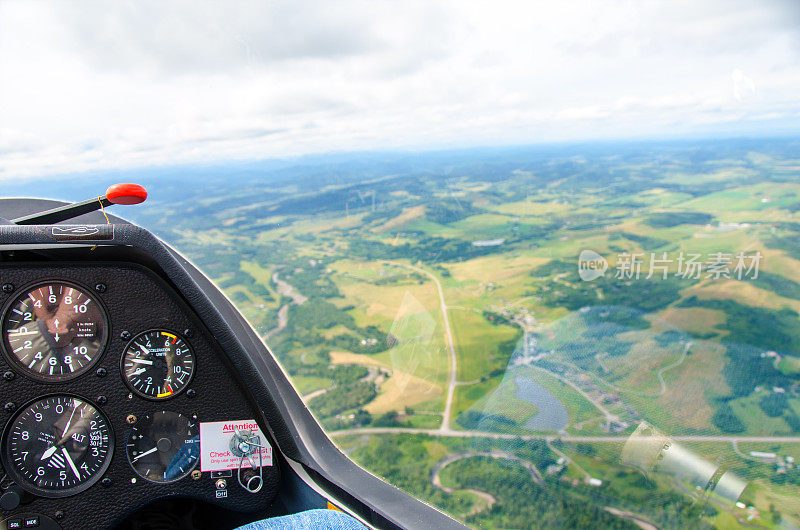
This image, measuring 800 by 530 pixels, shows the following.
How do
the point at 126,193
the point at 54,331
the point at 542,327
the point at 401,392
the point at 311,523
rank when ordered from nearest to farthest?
the point at 311,523 → the point at 126,193 → the point at 54,331 → the point at 401,392 → the point at 542,327

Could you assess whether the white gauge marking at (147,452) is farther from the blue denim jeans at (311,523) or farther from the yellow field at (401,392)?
the yellow field at (401,392)

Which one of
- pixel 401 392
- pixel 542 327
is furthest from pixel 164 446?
pixel 542 327

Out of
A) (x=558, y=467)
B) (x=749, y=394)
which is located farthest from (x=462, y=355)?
(x=749, y=394)

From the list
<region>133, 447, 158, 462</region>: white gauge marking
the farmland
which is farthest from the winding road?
<region>133, 447, 158, 462</region>: white gauge marking

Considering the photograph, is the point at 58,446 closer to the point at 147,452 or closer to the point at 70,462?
the point at 70,462

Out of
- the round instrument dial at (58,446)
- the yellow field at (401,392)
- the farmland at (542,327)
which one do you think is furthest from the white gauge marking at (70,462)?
the yellow field at (401,392)

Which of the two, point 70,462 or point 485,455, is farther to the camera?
point 485,455

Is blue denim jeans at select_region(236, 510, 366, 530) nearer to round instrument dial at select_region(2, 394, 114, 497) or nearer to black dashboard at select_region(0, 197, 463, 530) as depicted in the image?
black dashboard at select_region(0, 197, 463, 530)
